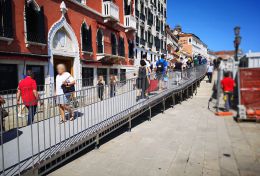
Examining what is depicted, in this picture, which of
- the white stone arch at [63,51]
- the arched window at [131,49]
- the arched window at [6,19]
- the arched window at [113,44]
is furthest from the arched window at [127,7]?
the arched window at [6,19]

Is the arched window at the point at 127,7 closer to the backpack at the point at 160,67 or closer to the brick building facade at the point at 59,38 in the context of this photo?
the brick building facade at the point at 59,38

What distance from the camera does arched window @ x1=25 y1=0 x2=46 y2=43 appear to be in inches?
396

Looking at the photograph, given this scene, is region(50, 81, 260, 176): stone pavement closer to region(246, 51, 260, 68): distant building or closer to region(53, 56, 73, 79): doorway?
region(246, 51, 260, 68): distant building

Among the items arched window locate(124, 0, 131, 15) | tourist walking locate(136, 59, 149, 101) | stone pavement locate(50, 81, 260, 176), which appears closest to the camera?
stone pavement locate(50, 81, 260, 176)

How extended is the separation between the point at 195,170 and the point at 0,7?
9.59m

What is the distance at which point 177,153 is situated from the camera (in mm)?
5363

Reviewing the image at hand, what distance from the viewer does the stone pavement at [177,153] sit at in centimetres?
443

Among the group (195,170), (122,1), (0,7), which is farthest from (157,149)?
(122,1)

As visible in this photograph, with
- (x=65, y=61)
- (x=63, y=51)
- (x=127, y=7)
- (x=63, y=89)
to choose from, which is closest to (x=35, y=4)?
(x=63, y=51)

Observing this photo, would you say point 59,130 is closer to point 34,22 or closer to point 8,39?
point 8,39

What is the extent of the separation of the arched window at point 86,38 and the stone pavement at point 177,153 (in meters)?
8.32

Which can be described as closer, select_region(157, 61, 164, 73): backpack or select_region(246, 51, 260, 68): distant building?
select_region(157, 61, 164, 73): backpack

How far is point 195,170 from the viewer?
442 centimetres

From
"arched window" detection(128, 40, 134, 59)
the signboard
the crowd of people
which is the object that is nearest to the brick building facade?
"arched window" detection(128, 40, 134, 59)
